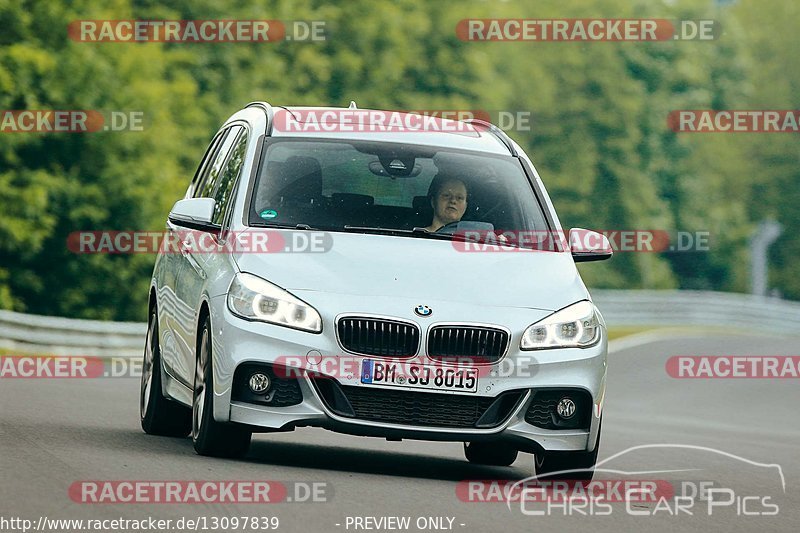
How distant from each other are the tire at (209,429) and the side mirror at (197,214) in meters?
0.67

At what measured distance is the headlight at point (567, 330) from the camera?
395 inches

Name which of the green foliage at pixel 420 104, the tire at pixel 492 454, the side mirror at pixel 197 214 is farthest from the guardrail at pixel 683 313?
the side mirror at pixel 197 214

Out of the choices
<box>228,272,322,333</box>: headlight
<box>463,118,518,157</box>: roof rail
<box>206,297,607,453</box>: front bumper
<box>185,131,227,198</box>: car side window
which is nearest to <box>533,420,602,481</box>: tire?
<box>206,297,607,453</box>: front bumper

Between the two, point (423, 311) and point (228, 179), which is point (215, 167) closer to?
point (228, 179)

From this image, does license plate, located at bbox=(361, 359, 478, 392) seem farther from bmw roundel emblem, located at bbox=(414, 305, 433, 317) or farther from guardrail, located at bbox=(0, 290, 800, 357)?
guardrail, located at bbox=(0, 290, 800, 357)

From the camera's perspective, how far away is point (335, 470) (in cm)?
1024

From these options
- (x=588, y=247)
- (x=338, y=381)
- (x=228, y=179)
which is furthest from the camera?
(x=228, y=179)

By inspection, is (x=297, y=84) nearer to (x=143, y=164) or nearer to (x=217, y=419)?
(x=143, y=164)

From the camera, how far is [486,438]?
9969 mm

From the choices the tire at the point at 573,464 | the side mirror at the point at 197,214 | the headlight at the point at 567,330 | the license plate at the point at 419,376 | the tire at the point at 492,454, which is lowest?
the tire at the point at 492,454

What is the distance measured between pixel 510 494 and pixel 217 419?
159cm

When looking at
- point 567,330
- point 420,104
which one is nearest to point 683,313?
point 420,104

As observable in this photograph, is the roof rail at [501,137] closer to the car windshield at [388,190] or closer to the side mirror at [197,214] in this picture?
the car windshield at [388,190]

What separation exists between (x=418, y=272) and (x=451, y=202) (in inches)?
43.8
